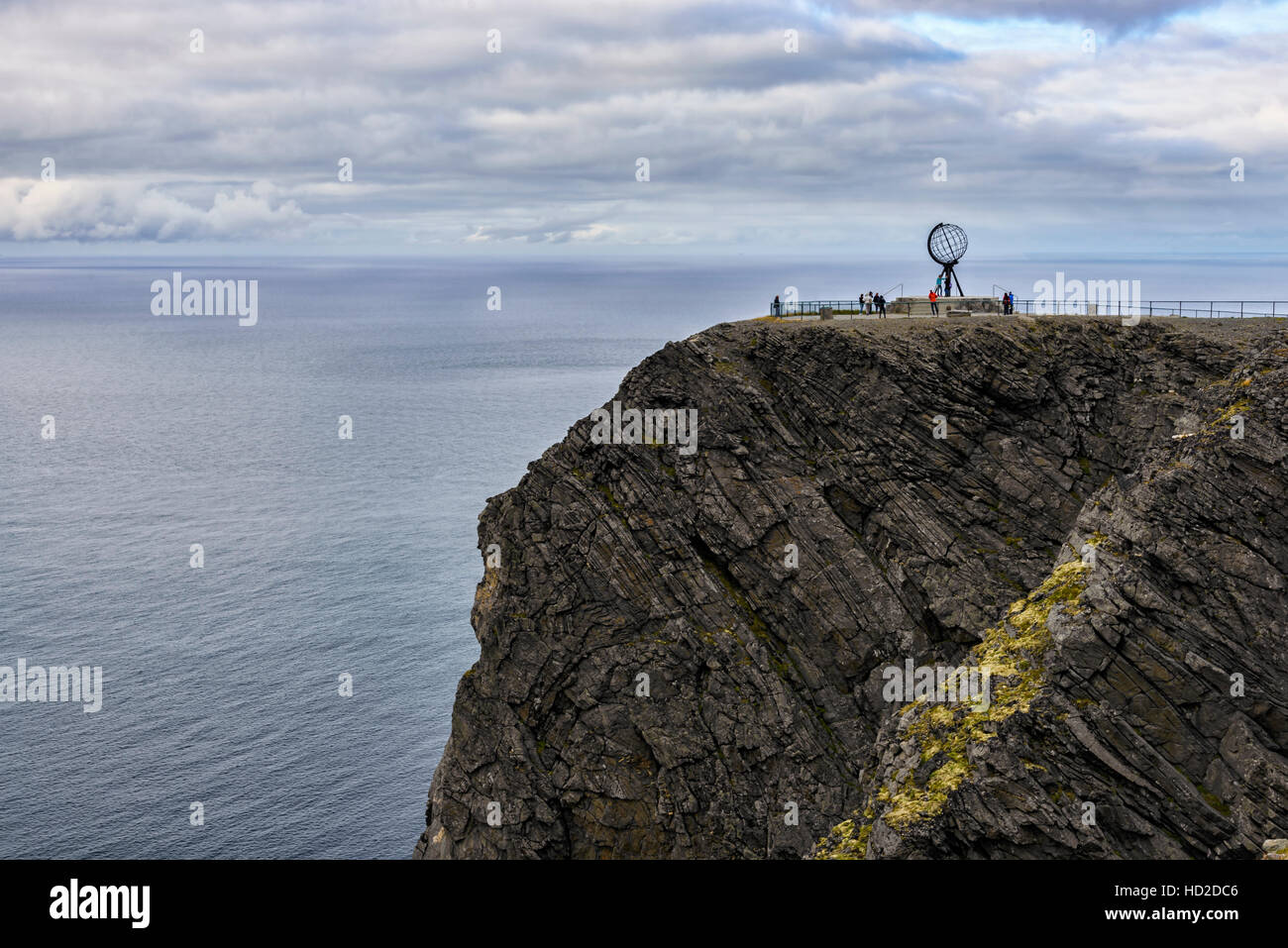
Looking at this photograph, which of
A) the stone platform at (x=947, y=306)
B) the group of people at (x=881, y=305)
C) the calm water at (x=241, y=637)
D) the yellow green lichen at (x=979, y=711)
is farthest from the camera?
the calm water at (x=241, y=637)

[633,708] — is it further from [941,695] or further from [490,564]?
[941,695]

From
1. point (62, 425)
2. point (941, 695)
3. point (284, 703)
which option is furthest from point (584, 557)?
point (62, 425)

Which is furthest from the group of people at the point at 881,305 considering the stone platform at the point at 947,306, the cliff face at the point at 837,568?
the cliff face at the point at 837,568

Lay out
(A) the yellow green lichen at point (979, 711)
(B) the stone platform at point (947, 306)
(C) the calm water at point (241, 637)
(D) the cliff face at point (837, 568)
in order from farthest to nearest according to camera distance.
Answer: (C) the calm water at point (241, 637) < (B) the stone platform at point (947, 306) < (D) the cliff face at point (837, 568) < (A) the yellow green lichen at point (979, 711)

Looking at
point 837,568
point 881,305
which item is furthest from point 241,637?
point 837,568

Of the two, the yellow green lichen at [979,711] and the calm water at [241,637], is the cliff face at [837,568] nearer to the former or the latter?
the yellow green lichen at [979,711]

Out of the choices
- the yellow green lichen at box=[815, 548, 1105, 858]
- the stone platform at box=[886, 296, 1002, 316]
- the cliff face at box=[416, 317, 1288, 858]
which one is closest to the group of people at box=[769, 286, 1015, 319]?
the stone platform at box=[886, 296, 1002, 316]

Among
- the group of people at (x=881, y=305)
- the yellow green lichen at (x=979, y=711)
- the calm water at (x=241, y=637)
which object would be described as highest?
the group of people at (x=881, y=305)

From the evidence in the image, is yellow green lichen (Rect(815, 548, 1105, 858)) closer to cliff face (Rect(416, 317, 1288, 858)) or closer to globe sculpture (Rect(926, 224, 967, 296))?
cliff face (Rect(416, 317, 1288, 858))
